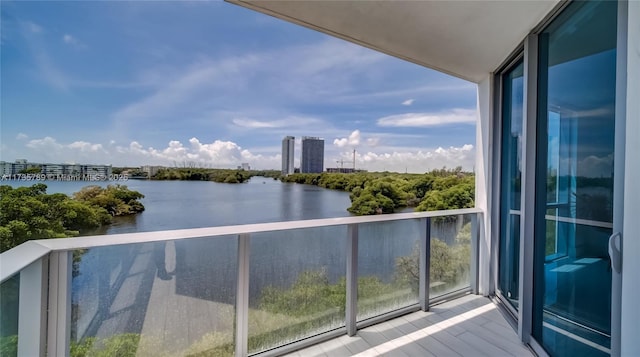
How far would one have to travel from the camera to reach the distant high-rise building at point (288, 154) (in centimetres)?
511

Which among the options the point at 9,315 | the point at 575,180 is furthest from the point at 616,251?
the point at 9,315

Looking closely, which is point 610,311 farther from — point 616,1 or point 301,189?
point 301,189

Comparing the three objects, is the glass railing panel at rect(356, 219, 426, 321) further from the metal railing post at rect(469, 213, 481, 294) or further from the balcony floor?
the metal railing post at rect(469, 213, 481, 294)

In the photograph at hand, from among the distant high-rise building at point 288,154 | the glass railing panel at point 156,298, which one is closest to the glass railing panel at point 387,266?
the glass railing panel at point 156,298

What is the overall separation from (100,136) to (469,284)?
6074 mm

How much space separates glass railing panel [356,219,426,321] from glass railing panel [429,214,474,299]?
22 cm

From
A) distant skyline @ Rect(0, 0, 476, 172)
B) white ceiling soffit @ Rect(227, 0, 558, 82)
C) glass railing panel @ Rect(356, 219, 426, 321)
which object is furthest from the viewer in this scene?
distant skyline @ Rect(0, 0, 476, 172)

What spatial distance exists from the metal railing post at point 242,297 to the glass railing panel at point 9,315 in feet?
3.32

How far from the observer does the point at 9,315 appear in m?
1.13

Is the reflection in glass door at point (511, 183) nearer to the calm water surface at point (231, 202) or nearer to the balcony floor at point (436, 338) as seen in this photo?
the balcony floor at point (436, 338)

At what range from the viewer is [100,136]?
4.62 meters

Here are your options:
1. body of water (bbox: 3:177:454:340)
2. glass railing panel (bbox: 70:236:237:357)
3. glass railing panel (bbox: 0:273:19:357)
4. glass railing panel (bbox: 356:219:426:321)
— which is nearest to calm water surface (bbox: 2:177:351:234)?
body of water (bbox: 3:177:454:340)

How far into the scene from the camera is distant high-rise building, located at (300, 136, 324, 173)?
528 centimetres

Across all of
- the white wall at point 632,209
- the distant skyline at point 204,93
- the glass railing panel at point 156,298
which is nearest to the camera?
the white wall at point 632,209
